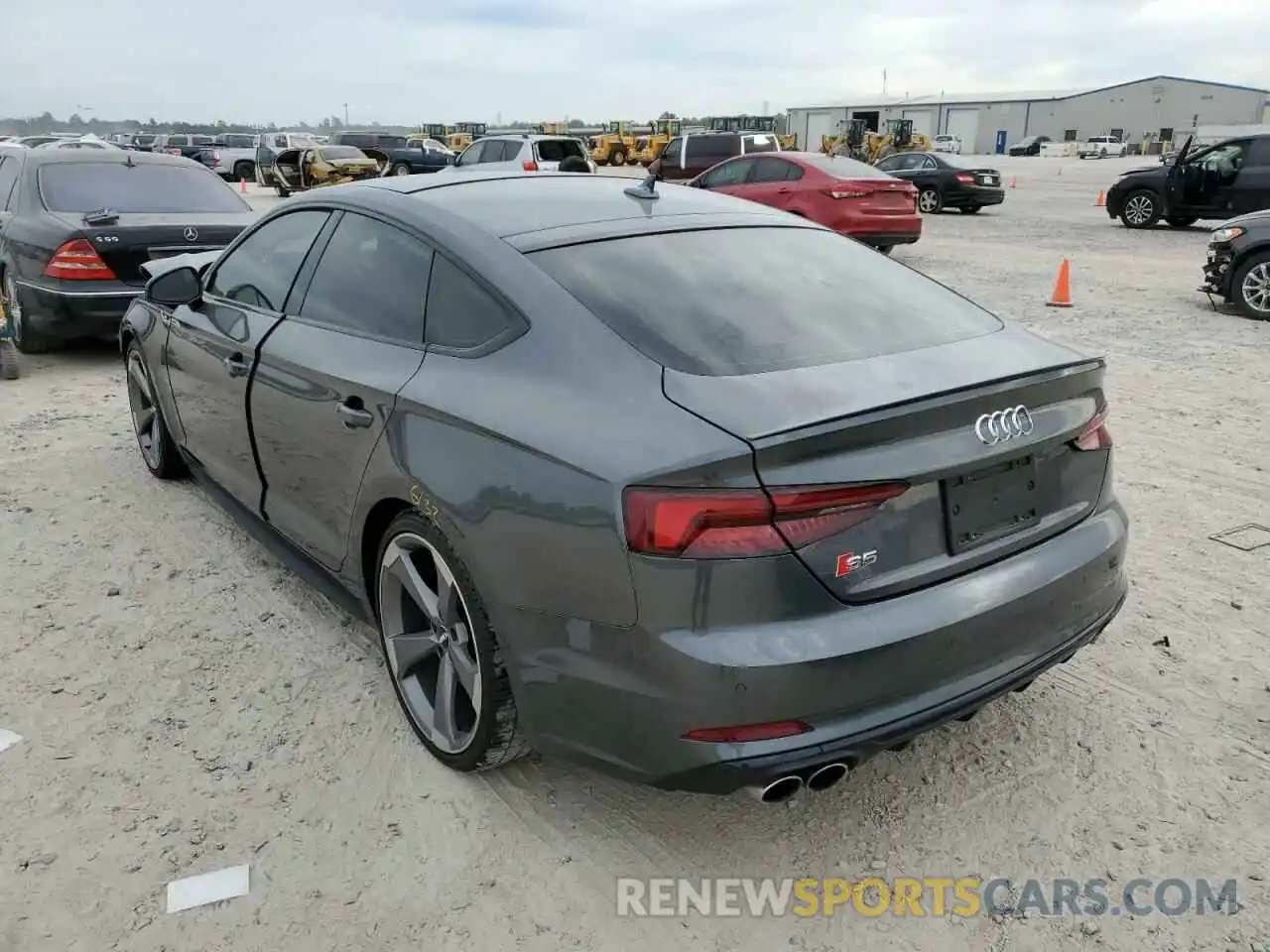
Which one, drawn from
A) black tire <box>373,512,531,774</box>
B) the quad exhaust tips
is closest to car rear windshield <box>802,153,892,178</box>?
black tire <box>373,512,531,774</box>

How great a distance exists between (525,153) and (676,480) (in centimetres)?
2228

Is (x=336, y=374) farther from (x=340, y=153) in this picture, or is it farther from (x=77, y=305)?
(x=340, y=153)

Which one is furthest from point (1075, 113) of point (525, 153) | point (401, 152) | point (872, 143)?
point (525, 153)

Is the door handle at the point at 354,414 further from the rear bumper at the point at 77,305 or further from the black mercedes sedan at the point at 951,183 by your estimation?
the black mercedes sedan at the point at 951,183

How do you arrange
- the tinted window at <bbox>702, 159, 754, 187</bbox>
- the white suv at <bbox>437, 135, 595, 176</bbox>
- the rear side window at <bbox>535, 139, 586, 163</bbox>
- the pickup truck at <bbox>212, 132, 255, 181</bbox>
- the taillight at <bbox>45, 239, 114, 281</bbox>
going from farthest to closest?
the pickup truck at <bbox>212, 132, 255, 181</bbox>
the rear side window at <bbox>535, 139, 586, 163</bbox>
the white suv at <bbox>437, 135, 595, 176</bbox>
the tinted window at <bbox>702, 159, 754, 187</bbox>
the taillight at <bbox>45, 239, 114, 281</bbox>

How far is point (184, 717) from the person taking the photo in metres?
3.22

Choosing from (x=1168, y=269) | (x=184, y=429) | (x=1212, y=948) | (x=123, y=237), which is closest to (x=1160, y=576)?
(x=1212, y=948)

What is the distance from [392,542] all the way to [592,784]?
928 millimetres

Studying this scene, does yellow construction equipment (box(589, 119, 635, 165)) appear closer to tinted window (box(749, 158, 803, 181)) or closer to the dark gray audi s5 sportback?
tinted window (box(749, 158, 803, 181))

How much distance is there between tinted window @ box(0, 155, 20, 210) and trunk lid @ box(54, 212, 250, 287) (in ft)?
3.62

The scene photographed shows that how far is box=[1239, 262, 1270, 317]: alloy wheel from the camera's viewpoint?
953cm

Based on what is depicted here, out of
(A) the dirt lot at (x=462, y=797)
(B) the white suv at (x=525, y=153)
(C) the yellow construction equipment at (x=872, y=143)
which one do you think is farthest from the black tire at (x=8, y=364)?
(C) the yellow construction equipment at (x=872, y=143)

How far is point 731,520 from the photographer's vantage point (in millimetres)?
2082

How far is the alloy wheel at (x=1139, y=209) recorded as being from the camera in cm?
1814
